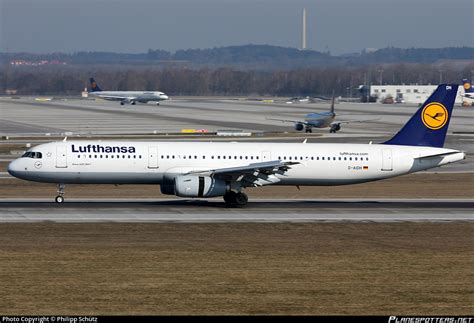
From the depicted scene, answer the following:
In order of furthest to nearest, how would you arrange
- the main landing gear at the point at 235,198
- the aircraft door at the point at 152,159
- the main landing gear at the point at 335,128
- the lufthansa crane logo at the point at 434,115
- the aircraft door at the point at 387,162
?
the main landing gear at the point at 335,128
the lufthansa crane logo at the point at 434,115
the aircraft door at the point at 387,162
the main landing gear at the point at 235,198
the aircraft door at the point at 152,159

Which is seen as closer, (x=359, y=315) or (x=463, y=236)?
(x=359, y=315)

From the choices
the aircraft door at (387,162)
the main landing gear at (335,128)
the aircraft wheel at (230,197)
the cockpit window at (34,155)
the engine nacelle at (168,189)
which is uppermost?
the cockpit window at (34,155)

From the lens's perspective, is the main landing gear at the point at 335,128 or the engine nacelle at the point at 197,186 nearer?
the engine nacelle at the point at 197,186

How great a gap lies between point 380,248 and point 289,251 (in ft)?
12.9

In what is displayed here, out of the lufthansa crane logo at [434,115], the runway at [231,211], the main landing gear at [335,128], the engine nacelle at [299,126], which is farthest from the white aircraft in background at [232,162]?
the engine nacelle at [299,126]

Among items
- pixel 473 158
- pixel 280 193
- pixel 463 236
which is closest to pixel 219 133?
pixel 473 158

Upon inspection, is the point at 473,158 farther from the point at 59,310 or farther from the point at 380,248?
the point at 59,310

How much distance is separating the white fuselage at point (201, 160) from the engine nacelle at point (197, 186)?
184 cm

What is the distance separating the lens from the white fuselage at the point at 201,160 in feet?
167

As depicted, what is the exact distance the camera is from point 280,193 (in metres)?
60.5

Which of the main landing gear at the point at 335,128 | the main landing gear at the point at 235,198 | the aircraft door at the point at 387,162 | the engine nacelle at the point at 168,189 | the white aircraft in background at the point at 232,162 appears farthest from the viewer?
the main landing gear at the point at 335,128

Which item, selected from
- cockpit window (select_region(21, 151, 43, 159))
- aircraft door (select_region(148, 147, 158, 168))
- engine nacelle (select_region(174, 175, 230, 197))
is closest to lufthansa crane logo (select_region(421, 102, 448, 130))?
engine nacelle (select_region(174, 175, 230, 197))

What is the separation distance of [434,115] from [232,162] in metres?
12.6

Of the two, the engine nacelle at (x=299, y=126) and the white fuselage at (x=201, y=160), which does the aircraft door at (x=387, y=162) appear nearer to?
the white fuselage at (x=201, y=160)
